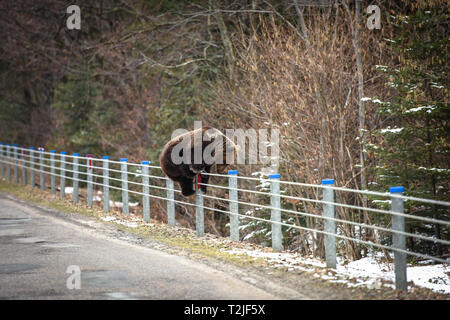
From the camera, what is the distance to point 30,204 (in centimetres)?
1702

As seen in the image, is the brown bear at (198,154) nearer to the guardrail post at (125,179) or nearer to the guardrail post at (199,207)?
the guardrail post at (199,207)

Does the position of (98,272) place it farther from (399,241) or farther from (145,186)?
(145,186)

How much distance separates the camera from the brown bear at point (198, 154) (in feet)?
34.6

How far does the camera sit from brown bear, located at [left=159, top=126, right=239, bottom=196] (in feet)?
34.6

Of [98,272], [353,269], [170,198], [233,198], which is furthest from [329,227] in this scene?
[170,198]

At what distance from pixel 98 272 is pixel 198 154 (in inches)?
127

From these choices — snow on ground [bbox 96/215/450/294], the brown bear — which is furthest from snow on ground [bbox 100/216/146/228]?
the brown bear

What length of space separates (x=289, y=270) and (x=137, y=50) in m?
15.2

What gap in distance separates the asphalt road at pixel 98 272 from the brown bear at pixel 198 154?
1656mm

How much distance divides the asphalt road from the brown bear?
1656 mm

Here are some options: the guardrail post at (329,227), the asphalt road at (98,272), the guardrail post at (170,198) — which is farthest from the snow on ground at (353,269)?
the asphalt road at (98,272)

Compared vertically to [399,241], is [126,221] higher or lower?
lower

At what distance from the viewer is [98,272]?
8.19 meters

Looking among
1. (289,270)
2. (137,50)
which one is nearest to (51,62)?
(137,50)
